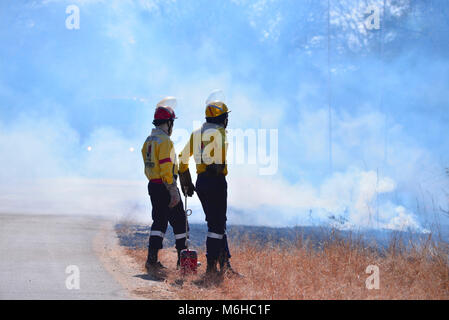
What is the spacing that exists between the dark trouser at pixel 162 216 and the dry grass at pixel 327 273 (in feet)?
1.74

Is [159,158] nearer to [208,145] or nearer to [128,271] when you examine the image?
[208,145]

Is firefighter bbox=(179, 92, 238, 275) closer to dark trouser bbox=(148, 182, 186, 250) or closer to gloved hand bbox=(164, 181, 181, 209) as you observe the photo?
gloved hand bbox=(164, 181, 181, 209)

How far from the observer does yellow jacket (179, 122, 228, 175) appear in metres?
7.68

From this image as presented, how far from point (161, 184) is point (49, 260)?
237 centimetres

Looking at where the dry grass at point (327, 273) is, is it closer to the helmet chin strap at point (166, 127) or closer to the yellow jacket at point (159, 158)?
the yellow jacket at point (159, 158)

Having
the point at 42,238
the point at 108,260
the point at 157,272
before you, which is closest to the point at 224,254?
the point at 157,272

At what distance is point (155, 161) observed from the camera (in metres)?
8.20

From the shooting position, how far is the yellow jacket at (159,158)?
8016mm

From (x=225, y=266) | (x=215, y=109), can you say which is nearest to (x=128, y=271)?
(x=225, y=266)

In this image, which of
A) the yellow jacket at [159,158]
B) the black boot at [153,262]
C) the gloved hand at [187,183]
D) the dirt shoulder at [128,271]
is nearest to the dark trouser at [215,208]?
the gloved hand at [187,183]

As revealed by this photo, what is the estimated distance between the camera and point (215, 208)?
305 inches

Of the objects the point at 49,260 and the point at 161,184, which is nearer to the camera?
the point at 161,184
